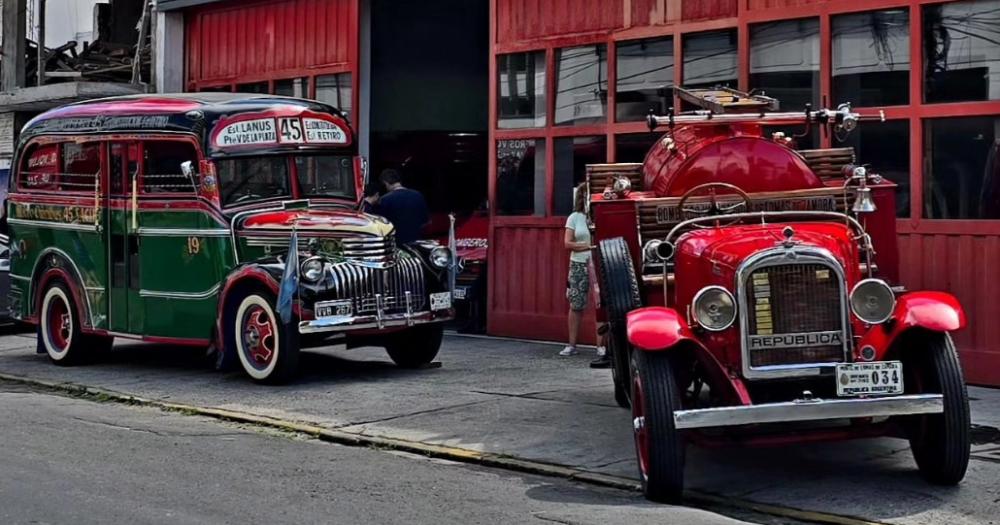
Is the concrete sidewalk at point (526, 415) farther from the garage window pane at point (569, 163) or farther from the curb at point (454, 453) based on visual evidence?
the garage window pane at point (569, 163)

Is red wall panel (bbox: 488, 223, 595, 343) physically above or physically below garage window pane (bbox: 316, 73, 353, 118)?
below

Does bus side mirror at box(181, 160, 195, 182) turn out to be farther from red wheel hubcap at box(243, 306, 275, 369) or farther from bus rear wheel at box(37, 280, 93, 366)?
bus rear wheel at box(37, 280, 93, 366)

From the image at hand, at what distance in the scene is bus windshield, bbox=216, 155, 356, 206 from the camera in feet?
44.3

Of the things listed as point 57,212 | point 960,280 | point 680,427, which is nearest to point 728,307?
point 680,427

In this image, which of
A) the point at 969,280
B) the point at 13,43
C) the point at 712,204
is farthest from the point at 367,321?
the point at 13,43

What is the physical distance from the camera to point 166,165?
13773 millimetres

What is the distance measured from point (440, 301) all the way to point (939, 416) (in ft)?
20.7

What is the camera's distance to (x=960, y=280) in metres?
12.2

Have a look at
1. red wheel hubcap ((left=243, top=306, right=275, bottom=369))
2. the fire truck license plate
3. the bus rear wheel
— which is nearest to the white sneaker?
red wheel hubcap ((left=243, top=306, right=275, bottom=369))

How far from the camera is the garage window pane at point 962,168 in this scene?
12.1 meters

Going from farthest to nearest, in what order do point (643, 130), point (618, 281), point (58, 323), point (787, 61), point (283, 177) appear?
point (58, 323), point (643, 130), point (283, 177), point (787, 61), point (618, 281)

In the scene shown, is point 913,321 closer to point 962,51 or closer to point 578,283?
point 962,51

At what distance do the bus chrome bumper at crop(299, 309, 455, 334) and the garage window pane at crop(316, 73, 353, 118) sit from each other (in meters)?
6.19

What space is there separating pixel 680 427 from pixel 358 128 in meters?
11.9
